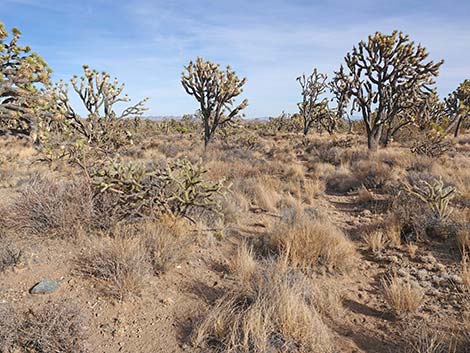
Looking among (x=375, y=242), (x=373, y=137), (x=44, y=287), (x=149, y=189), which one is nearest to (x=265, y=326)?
(x=44, y=287)

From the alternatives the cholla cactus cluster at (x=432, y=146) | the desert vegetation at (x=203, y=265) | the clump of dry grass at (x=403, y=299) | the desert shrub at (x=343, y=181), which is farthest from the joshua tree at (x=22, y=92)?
the cholla cactus cluster at (x=432, y=146)

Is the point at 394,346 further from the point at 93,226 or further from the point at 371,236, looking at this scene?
the point at 93,226

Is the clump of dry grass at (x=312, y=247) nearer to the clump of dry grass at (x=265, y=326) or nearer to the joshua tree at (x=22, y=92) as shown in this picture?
the clump of dry grass at (x=265, y=326)

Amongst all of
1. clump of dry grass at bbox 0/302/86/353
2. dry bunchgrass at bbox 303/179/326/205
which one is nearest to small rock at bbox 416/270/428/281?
dry bunchgrass at bbox 303/179/326/205

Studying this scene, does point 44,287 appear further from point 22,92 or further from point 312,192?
point 312,192

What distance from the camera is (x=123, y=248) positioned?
12.9ft

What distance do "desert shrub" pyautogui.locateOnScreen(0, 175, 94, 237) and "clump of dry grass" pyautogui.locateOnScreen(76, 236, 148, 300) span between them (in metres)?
0.76

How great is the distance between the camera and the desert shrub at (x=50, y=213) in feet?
15.5

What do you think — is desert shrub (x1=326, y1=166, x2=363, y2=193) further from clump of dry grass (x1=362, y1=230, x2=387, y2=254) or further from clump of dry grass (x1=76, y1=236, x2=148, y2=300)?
clump of dry grass (x1=76, y1=236, x2=148, y2=300)

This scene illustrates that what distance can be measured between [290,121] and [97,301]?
3910 cm

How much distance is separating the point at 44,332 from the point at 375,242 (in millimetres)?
4437

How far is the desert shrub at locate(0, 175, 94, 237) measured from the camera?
4.74m

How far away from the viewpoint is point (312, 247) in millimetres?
4539

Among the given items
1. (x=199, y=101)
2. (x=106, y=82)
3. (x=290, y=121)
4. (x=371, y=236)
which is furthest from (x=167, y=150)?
(x=290, y=121)
